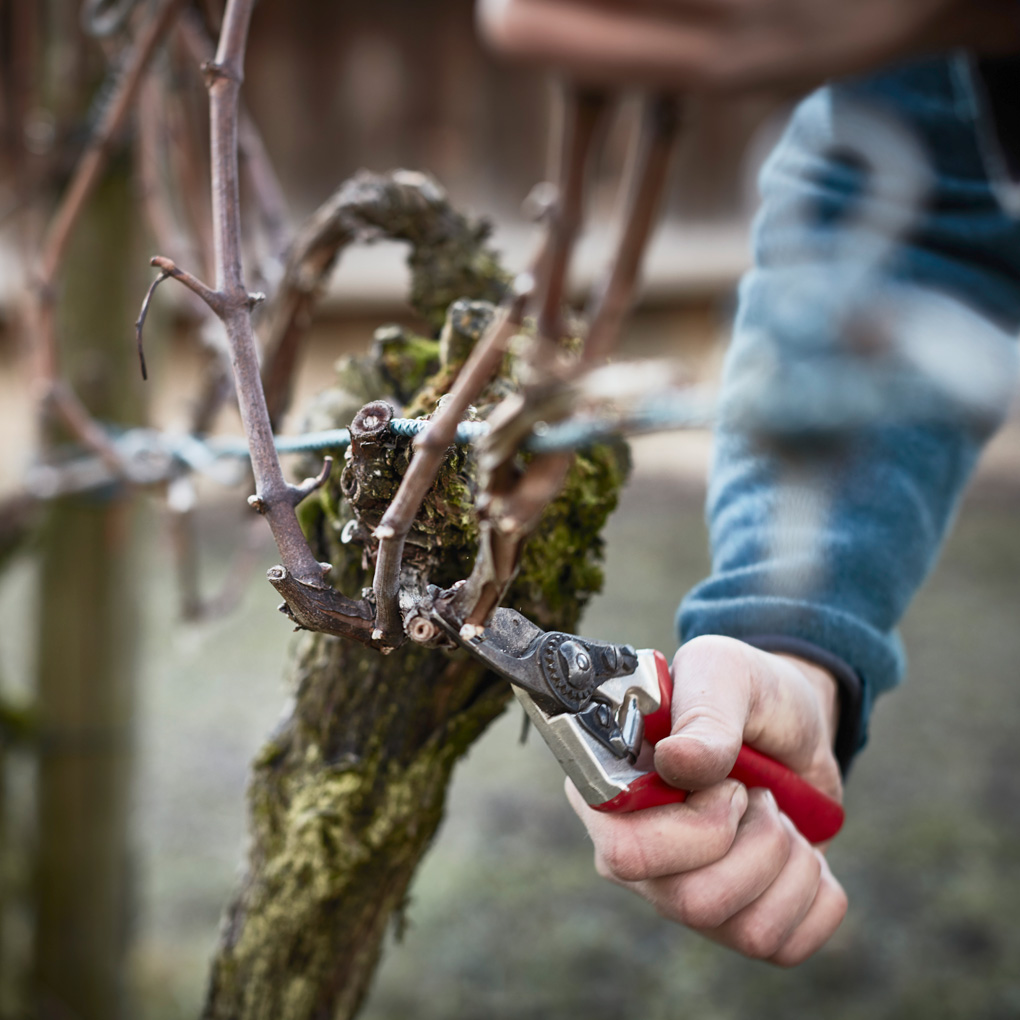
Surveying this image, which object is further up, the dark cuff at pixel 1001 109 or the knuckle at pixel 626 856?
the dark cuff at pixel 1001 109

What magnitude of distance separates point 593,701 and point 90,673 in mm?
1181

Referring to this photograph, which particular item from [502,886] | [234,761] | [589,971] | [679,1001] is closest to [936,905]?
[679,1001]

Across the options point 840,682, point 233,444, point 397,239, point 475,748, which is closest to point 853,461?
point 840,682

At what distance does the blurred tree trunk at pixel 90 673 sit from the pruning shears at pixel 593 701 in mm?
1102

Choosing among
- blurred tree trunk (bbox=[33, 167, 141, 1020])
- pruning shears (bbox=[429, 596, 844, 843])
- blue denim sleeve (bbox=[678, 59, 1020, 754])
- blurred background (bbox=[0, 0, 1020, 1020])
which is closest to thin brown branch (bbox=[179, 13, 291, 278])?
blurred background (bbox=[0, 0, 1020, 1020])

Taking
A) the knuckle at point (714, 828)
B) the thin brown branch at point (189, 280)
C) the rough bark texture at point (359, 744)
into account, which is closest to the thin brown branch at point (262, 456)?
the thin brown branch at point (189, 280)

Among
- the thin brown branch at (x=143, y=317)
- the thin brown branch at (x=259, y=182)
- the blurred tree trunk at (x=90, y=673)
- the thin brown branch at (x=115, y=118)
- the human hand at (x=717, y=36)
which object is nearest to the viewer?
the human hand at (x=717, y=36)

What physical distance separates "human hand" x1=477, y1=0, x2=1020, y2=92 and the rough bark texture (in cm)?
33

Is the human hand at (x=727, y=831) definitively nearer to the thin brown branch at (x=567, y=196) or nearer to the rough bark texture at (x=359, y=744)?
the rough bark texture at (x=359, y=744)

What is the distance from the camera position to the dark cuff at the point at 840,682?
0.64 metres

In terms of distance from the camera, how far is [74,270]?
1429mm

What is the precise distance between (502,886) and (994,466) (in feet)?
10.4

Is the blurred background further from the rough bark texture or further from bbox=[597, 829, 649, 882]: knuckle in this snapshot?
bbox=[597, 829, 649, 882]: knuckle

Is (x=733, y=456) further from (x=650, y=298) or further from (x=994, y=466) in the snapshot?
(x=994, y=466)
